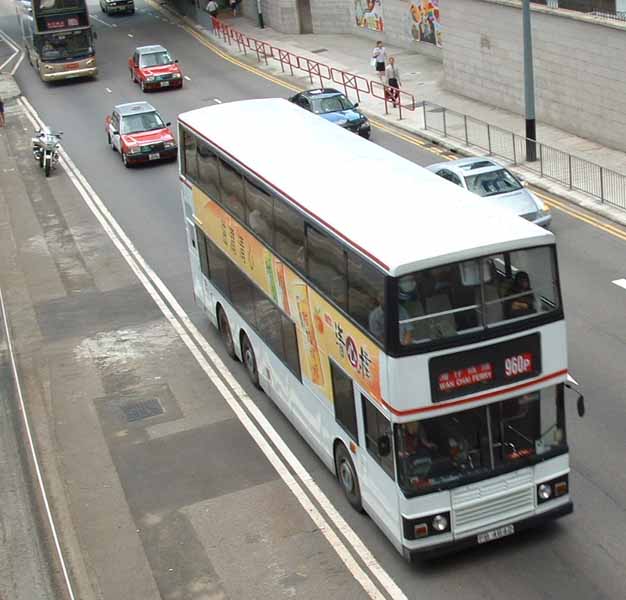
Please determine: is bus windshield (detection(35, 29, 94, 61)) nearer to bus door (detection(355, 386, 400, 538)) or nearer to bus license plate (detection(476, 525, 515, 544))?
bus door (detection(355, 386, 400, 538))

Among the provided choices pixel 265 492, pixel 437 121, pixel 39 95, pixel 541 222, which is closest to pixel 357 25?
pixel 39 95

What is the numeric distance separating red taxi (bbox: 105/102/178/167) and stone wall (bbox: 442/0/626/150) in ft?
34.1

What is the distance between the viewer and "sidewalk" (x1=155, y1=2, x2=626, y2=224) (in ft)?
96.5

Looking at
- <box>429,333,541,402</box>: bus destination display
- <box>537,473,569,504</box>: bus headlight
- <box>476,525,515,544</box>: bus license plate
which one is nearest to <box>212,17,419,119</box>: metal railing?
<box>537,473,569,504</box>: bus headlight

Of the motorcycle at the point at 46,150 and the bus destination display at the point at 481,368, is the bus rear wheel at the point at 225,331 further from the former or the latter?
the motorcycle at the point at 46,150

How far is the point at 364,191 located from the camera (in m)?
14.6

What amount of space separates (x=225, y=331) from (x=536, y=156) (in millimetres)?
13264

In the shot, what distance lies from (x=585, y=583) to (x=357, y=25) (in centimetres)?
4323

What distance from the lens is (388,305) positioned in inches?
473

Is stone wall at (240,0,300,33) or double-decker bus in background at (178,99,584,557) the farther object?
stone wall at (240,0,300,33)

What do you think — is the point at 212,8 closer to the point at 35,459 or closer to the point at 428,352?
the point at 35,459

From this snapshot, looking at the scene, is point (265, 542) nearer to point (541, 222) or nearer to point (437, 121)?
point (541, 222)

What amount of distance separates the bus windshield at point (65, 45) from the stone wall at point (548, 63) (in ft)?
55.3

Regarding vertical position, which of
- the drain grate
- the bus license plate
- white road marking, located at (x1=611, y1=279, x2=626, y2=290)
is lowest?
the drain grate
